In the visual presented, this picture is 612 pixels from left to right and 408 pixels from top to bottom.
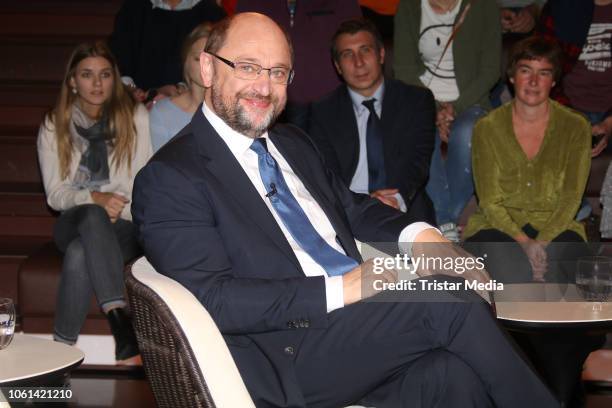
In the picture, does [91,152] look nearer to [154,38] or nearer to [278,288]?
[154,38]

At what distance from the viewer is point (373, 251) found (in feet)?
9.05

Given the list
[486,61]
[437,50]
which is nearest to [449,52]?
[437,50]

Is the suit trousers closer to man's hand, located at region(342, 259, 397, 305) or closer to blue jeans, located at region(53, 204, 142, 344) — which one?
man's hand, located at region(342, 259, 397, 305)

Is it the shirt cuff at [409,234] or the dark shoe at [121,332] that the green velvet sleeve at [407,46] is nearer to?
the dark shoe at [121,332]

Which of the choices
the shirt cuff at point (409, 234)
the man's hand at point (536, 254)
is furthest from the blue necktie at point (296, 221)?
the man's hand at point (536, 254)

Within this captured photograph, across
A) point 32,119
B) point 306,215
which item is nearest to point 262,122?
point 306,215

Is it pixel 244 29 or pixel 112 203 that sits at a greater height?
pixel 244 29

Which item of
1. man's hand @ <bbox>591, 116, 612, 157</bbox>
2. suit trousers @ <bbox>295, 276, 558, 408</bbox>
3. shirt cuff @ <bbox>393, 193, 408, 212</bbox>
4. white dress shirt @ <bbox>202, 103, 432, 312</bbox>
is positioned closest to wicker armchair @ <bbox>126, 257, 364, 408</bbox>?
suit trousers @ <bbox>295, 276, 558, 408</bbox>

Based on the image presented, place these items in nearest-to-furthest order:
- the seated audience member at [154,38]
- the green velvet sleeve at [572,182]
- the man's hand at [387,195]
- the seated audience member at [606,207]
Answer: the green velvet sleeve at [572,182]
the man's hand at [387,195]
the seated audience member at [606,207]
the seated audience member at [154,38]

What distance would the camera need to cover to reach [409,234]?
261 cm

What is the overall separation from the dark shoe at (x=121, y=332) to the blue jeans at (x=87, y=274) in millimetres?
38

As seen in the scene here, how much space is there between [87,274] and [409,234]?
182 centimetres

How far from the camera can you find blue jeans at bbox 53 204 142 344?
391 cm

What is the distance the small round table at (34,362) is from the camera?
2590 millimetres
